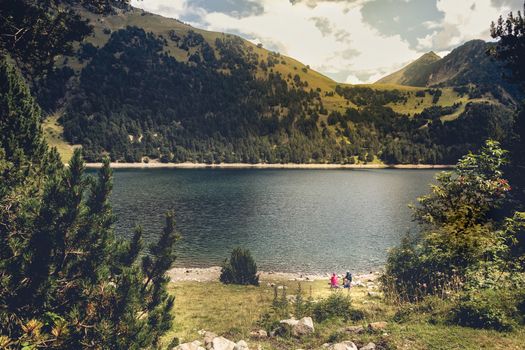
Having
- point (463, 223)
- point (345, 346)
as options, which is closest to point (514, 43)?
point (463, 223)

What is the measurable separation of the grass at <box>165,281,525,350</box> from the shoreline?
3107mm

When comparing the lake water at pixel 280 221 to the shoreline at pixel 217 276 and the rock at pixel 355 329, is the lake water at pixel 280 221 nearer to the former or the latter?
the shoreline at pixel 217 276

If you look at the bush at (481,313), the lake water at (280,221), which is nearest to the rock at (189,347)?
the bush at (481,313)

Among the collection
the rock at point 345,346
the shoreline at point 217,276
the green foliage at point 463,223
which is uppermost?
the green foliage at point 463,223

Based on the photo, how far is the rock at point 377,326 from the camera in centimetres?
1938

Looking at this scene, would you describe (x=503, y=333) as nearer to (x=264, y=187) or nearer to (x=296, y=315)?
(x=296, y=315)

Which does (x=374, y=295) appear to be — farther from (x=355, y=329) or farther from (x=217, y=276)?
(x=217, y=276)

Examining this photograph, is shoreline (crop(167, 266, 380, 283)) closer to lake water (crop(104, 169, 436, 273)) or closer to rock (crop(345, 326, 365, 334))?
lake water (crop(104, 169, 436, 273))

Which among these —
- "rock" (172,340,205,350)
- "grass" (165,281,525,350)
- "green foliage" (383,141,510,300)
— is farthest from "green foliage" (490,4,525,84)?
"rock" (172,340,205,350)

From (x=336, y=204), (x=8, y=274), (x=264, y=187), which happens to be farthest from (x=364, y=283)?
(x=264, y=187)

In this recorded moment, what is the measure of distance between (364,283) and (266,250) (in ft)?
64.2

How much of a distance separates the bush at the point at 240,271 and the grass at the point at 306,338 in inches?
59.2

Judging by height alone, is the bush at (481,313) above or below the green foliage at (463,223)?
below

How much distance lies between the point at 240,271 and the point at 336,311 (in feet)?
52.5
